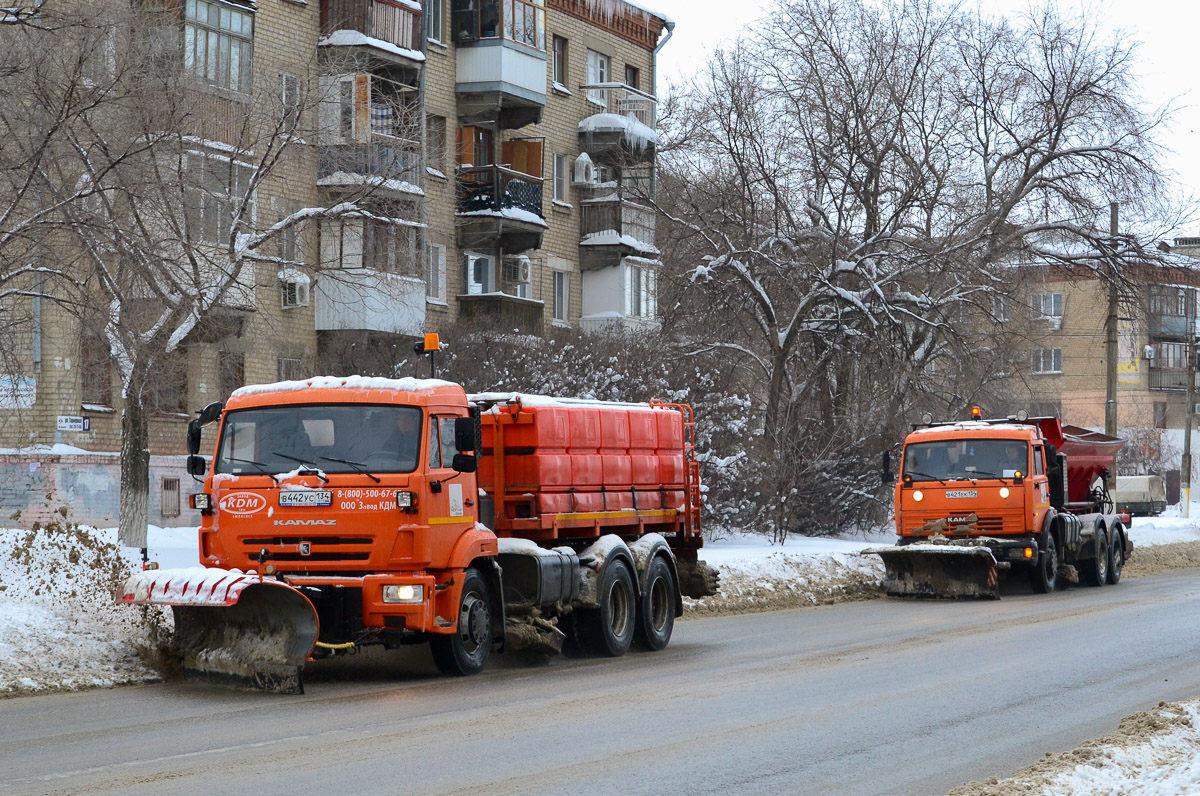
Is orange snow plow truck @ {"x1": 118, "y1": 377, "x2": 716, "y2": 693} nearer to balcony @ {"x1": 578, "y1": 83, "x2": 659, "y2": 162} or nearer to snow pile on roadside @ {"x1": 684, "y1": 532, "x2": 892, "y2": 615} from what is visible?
snow pile on roadside @ {"x1": 684, "y1": 532, "x2": 892, "y2": 615}

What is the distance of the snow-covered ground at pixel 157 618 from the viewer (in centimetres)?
839

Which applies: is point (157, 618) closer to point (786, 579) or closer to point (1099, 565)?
point (786, 579)

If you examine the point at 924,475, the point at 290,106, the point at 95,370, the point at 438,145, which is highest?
the point at 438,145

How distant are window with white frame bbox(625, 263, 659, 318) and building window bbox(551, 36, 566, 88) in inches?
227

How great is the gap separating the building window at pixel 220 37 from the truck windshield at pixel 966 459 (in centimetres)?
1417

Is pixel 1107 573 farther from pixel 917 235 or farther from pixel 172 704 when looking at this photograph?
pixel 172 704

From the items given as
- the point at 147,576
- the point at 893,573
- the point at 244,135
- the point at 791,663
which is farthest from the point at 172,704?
the point at 893,573

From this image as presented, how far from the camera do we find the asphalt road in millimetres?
8531

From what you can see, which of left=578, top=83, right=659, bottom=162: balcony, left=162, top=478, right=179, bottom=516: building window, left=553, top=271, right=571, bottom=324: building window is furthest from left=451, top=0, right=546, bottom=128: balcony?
left=162, top=478, right=179, bottom=516: building window

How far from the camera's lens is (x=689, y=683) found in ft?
42.3

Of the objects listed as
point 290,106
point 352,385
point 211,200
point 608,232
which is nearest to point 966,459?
point 290,106

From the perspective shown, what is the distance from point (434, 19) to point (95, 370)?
19.2 m

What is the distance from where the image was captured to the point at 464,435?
520 inches

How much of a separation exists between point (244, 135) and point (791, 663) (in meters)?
12.2
